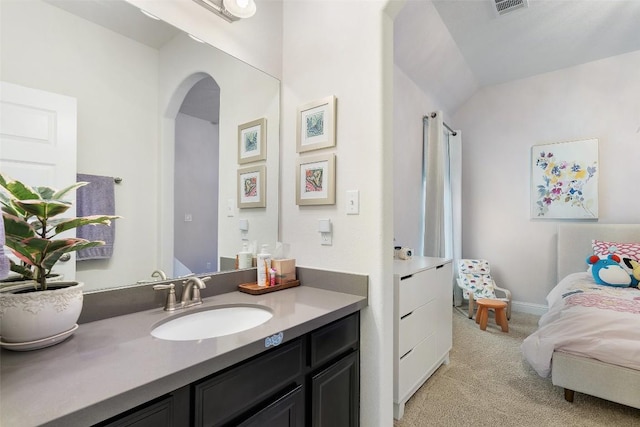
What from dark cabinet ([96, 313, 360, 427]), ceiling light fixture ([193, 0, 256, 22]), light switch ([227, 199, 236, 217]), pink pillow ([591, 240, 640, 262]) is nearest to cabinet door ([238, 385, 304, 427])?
dark cabinet ([96, 313, 360, 427])

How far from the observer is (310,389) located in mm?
1146

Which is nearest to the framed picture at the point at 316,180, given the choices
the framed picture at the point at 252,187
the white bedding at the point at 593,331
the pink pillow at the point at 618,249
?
the framed picture at the point at 252,187

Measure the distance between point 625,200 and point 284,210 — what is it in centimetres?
383

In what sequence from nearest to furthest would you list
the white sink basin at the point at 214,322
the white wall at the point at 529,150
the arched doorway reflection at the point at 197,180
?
the white sink basin at the point at 214,322, the arched doorway reflection at the point at 197,180, the white wall at the point at 529,150

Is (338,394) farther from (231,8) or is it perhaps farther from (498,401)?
(231,8)

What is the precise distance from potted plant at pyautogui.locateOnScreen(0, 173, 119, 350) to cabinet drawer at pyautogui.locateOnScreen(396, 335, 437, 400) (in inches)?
65.1

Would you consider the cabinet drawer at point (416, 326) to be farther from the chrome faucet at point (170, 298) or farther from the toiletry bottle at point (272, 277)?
the chrome faucet at point (170, 298)

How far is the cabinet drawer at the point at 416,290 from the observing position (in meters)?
1.80

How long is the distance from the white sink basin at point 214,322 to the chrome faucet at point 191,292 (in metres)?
0.06

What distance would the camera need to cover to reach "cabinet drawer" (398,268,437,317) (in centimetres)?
180

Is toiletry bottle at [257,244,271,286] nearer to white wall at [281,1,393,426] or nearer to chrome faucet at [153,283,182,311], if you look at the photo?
white wall at [281,1,393,426]

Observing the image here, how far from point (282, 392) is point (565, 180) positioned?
408cm

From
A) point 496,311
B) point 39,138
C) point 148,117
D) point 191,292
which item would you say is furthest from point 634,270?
point 39,138

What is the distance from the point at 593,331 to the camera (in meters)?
1.88
